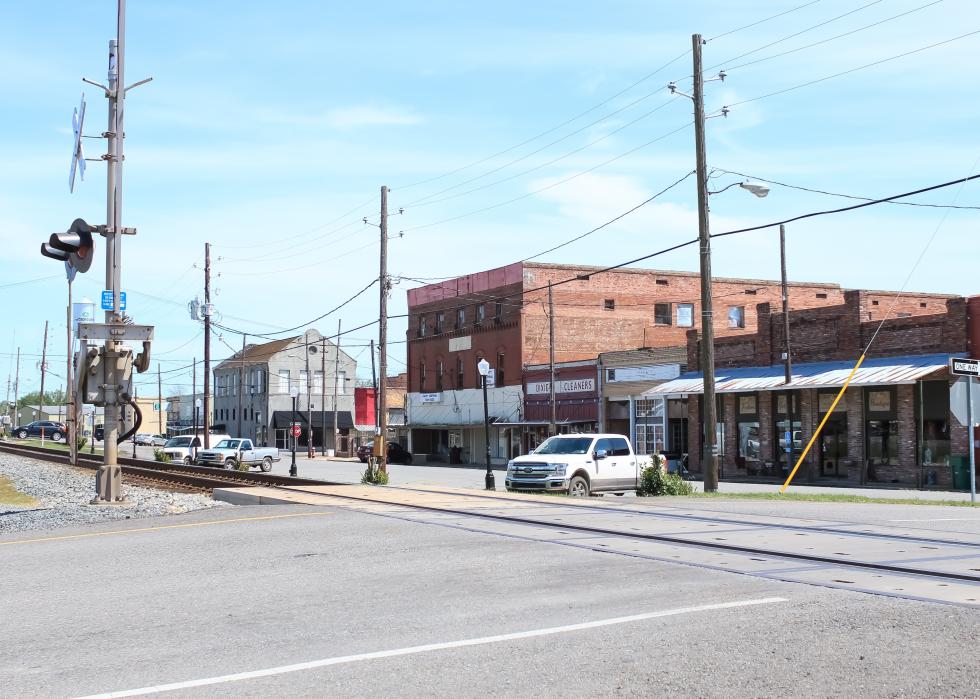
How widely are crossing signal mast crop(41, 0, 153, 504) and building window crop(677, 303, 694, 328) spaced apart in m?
53.8

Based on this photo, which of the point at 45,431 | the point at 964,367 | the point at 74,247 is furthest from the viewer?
the point at 45,431

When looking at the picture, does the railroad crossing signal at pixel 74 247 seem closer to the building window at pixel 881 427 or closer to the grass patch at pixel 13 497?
the grass patch at pixel 13 497

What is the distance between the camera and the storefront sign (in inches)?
2094

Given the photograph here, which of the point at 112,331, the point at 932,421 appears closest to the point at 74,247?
the point at 112,331

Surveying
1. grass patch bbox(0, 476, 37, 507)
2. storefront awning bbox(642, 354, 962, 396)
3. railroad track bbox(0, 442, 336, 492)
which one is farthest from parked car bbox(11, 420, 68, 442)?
grass patch bbox(0, 476, 37, 507)

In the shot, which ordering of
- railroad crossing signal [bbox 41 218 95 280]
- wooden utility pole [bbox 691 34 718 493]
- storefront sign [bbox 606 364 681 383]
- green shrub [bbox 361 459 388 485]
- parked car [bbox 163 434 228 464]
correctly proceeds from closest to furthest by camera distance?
railroad crossing signal [bbox 41 218 95 280] → wooden utility pole [bbox 691 34 718 493] → green shrub [bbox 361 459 388 485] → storefront sign [bbox 606 364 681 383] → parked car [bbox 163 434 228 464]

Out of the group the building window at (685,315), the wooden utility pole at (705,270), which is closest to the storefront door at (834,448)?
the wooden utility pole at (705,270)

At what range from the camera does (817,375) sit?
4275 centimetres

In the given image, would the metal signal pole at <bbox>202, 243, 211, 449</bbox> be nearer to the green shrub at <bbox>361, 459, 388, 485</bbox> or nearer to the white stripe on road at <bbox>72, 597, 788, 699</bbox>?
the green shrub at <bbox>361, 459, 388, 485</bbox>

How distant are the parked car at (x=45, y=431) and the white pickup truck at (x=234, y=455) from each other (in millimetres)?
53081

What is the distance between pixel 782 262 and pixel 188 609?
37.1 meters

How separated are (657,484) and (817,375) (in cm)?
2034

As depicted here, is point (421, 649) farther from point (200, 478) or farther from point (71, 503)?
point (200, 478)

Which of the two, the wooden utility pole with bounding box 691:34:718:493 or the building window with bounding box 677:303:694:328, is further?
the building window with bounding box 677:303:694:328
